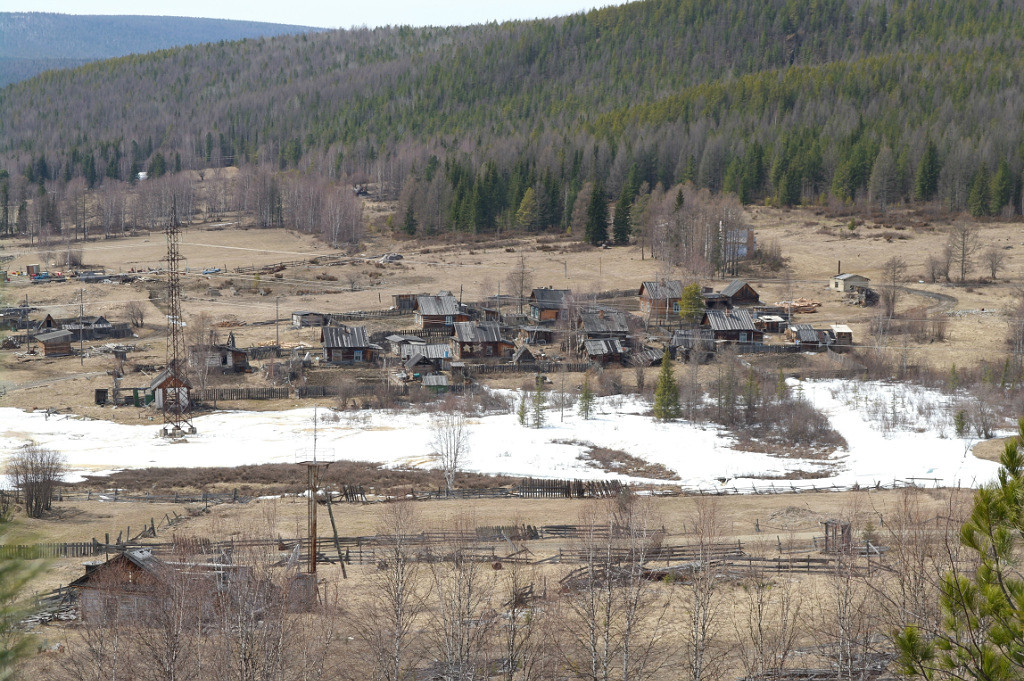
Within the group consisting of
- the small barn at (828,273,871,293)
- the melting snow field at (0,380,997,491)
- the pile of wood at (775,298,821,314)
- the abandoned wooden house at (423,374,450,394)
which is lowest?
the melting snow field at (0,380,997,491)

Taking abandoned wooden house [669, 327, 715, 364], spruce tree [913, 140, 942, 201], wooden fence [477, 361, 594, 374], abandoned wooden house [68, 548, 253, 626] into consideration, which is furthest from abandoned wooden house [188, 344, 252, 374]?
spruce tree [913, 140, 942, 201]

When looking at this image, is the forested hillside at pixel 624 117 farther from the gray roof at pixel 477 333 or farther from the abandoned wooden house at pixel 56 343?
the abandoned wooden house at pixel 56 343

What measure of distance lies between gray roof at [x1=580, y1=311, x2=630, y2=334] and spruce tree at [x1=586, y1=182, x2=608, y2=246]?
118 ft

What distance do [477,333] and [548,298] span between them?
1129 centimetres

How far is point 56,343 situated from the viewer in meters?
61.0

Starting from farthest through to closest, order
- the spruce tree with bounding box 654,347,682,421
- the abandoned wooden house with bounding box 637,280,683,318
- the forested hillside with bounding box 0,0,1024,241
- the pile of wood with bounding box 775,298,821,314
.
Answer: the forested hillside with bounding box 0,0,1024,241, the pile of wood with bounding box 775,298,821,314, the abandoned wooden house with bounding box 637,280,683,318, the spruce tree with bounding box 654,347,682,421

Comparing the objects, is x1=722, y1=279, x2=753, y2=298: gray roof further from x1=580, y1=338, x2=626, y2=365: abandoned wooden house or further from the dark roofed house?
x1=580, y1=338, x2=626, y2=365: abandoned wooden house

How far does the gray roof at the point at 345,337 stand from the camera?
57938mm

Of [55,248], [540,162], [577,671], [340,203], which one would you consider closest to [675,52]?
[540,162]

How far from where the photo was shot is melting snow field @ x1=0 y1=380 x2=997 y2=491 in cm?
3853

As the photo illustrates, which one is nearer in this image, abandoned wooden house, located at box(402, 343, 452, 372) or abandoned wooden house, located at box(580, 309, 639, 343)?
abandoned wooden house, located at box(402, 343, 452, 372)

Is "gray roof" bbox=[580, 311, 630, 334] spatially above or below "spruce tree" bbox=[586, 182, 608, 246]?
below

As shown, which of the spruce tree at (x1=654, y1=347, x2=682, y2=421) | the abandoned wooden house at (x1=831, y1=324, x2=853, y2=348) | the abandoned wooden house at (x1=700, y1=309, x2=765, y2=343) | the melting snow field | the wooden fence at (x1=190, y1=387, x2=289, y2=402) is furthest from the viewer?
the abandoned wooden house at (x1=700, y1=309, x2=765, y2=343)

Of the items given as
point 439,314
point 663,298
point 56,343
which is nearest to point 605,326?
point 663,298
